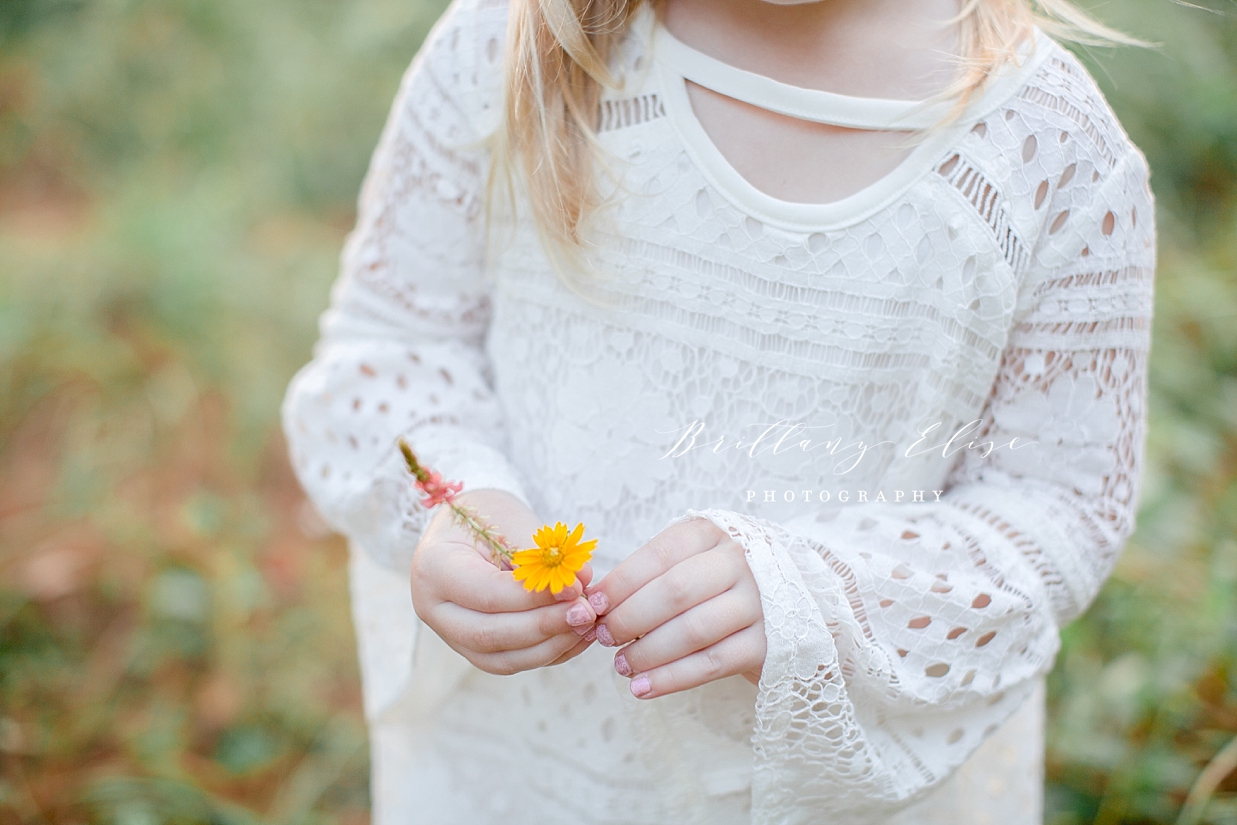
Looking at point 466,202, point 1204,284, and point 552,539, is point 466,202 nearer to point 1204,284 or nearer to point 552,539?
point 552,539

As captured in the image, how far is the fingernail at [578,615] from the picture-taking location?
26.6 inches

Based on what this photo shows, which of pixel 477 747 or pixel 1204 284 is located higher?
pixel 1204 284

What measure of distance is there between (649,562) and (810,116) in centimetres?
41

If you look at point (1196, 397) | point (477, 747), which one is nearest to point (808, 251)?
point (477, 747)

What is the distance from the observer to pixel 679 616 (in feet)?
2.30

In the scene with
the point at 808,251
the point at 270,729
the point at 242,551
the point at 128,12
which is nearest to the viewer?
the point at 808,251

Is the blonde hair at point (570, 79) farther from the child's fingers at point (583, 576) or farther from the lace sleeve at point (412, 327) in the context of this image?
the child's fingers at point (583, 576)

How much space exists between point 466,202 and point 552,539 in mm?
435

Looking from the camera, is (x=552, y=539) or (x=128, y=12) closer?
(x=552, y=539)

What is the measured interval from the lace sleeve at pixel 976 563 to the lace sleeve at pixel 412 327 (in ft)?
1.01

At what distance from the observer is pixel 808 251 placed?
776 millimetres

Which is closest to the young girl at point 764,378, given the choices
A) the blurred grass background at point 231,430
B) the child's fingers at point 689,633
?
the child's fingers at point 689,633

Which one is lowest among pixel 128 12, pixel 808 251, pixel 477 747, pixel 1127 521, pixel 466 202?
pixel 477 747

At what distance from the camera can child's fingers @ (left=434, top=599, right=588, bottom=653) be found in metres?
0.69
